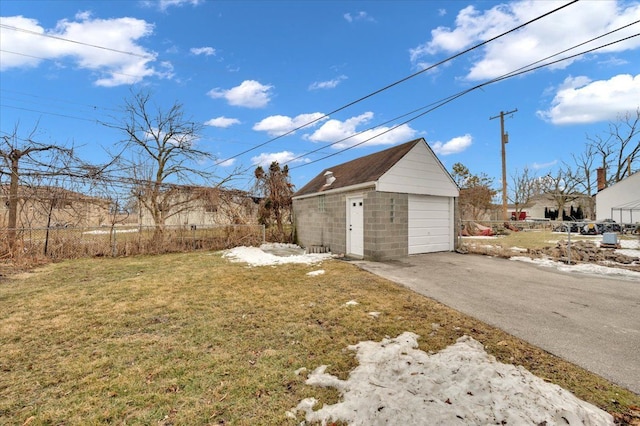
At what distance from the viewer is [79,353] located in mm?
3254

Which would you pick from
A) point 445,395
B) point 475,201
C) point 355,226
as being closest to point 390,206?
point 355,226

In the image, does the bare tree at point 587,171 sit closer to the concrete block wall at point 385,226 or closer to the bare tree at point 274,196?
the concrete block wall at point 385,226

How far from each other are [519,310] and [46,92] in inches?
644

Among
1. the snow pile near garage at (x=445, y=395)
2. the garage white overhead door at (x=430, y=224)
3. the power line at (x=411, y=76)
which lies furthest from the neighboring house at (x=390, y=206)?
the snow pile near garage at (x=445, y=395)

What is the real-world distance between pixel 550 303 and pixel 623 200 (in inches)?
1105

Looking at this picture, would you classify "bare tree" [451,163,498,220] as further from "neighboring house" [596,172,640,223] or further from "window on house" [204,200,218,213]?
"window on house" [204,200,218,213]

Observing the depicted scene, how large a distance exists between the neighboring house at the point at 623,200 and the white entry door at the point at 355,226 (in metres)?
23.2

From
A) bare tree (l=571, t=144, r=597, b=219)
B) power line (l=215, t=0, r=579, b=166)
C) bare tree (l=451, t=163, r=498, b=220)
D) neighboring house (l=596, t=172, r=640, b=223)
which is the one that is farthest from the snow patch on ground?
bare tree (l=571, t=144, r=597, b=219)

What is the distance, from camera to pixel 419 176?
986 centimetres

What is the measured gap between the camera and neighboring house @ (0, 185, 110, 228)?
9.42 m

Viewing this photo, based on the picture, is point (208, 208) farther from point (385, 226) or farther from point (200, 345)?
point (200, 345)

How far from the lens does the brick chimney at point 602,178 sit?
97.8 feet

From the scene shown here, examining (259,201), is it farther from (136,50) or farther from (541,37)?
(541,37)

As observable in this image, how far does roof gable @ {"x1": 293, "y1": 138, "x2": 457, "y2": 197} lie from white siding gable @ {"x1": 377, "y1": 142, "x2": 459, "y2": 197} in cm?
11
